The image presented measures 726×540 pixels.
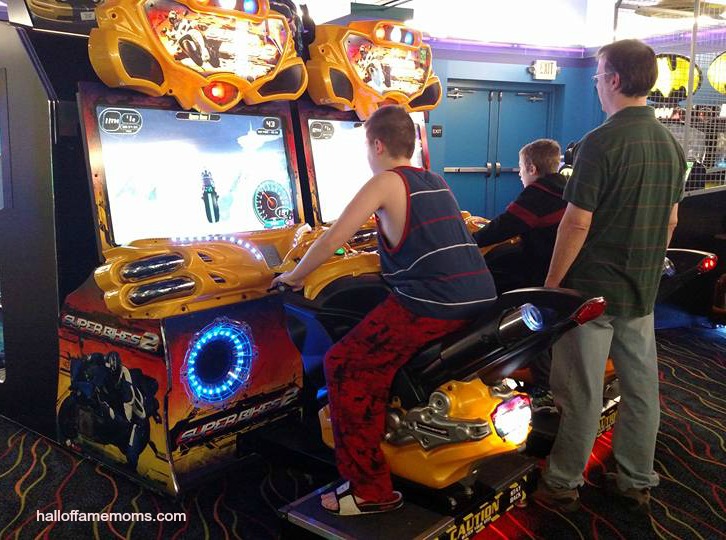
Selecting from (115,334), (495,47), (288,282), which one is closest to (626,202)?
(288,282)

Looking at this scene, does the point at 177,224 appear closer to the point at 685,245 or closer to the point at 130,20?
the point at 130,20

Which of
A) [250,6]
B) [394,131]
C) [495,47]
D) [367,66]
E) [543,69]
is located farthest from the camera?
[543,69]

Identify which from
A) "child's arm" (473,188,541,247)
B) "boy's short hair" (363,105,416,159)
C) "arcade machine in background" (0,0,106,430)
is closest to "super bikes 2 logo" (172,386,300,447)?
"arcade machine in background" (0,0,106,430)

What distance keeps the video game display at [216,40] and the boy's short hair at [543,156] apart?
1.17 m

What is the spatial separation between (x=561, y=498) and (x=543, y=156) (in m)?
1.37

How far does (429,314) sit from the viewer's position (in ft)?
6.34

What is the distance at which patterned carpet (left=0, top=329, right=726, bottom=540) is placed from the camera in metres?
2.29

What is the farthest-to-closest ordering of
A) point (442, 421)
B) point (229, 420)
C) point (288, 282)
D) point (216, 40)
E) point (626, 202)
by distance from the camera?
1. point (216, 40)
2. point (229, 420)
3. point (626, 202)
4. point (288, 282)
5. point (442, 421)

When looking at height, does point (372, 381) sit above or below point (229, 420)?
above

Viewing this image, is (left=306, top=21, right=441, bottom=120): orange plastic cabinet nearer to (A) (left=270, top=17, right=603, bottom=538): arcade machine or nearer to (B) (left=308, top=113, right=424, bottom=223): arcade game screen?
(B) (left=308, top=113, right=424, bottom=223): arcade game screen

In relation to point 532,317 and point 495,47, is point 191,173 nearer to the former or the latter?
point 532,317

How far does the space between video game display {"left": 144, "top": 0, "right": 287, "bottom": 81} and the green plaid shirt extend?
1.40m

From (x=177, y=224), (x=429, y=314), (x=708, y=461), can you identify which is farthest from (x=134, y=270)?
(x=708, y=461)

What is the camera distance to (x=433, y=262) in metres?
1.93
